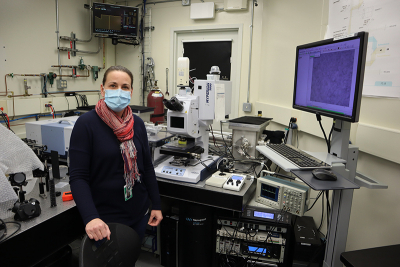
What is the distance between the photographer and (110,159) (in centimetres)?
119

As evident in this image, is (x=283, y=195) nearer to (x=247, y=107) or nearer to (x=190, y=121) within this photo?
(x=190, y=121)

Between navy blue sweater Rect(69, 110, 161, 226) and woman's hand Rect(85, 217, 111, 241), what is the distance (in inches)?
1.6

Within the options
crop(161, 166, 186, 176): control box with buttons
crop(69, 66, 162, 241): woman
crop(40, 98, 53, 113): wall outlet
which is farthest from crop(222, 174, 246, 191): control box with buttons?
crop(40, 98, 53, 113): wall outlet

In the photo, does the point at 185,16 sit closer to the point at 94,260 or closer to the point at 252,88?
the point at 252,88

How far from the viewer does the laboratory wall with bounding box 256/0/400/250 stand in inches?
55.9

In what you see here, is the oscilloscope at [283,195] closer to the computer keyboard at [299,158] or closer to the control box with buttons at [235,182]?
the control box with buttons at [235,182]

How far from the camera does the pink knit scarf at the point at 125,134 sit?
1.20m

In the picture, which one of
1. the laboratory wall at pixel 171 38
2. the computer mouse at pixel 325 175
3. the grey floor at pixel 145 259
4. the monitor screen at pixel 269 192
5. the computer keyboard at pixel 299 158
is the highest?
the laboratory wall at pixel 171 38

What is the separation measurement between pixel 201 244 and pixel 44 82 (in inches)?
109

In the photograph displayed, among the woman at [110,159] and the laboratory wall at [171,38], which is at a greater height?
the laboratory wall at [171,38]

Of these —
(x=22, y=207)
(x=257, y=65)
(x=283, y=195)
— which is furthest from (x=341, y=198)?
(x=257, y=65)

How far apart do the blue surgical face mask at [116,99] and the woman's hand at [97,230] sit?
508mm

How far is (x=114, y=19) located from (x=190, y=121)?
2.74m

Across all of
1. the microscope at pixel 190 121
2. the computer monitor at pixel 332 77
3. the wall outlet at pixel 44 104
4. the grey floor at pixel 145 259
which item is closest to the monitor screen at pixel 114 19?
the wall outlet at pixel 44 104
